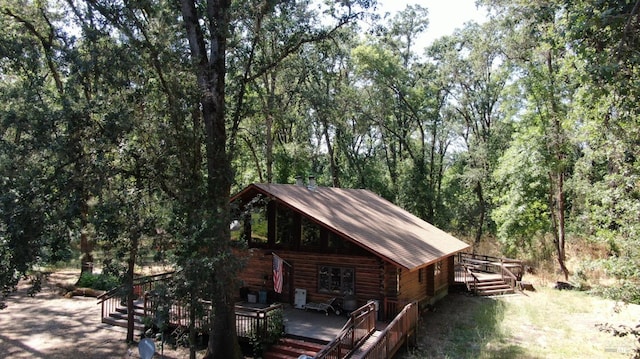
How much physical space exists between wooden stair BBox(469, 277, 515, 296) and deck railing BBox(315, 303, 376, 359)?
10544 mm

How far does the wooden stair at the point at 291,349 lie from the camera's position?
12.6 meters

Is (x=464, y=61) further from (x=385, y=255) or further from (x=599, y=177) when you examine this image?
(x=385, y=255)

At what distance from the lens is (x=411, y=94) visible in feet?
110

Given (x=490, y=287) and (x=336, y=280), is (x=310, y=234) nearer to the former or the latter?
(x=336, y=280)

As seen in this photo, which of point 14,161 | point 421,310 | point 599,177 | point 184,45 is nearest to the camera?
point 14,161

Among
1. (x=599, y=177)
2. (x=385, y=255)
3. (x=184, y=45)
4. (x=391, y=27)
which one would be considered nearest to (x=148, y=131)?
(x=184, y=45)

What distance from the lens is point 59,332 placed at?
1633 cm

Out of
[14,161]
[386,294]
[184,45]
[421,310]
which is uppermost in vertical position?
[184,45]

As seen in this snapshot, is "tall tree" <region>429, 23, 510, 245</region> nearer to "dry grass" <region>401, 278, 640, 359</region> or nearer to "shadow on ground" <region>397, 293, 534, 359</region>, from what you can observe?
"dry grass" <region>401, 278, 640, 359</region>

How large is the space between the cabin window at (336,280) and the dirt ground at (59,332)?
5316 mm

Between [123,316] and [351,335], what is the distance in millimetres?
10223

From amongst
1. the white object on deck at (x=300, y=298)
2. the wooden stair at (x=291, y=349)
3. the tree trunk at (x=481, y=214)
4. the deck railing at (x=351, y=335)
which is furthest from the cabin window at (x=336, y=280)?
the tree trunk at (x=481, y=214)

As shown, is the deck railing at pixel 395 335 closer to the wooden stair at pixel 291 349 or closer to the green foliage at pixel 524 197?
the wooden stair at pixel 291 349

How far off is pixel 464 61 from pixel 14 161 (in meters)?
30.4
